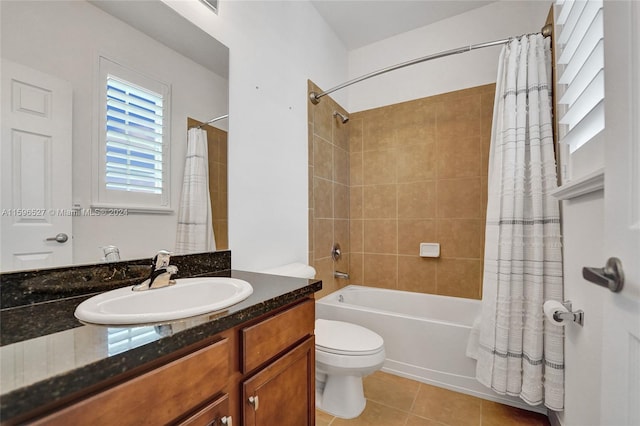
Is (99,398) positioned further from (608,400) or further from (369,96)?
(369,96)

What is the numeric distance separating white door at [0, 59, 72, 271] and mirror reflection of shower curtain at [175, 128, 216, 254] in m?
0.38

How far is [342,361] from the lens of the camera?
4.72ft

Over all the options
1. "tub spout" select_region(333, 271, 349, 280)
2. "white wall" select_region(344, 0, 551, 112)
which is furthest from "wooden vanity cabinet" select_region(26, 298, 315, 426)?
"white wall" select_region(344, 0, 551, 112)

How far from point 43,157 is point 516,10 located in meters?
2.92

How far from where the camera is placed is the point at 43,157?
0.80 m

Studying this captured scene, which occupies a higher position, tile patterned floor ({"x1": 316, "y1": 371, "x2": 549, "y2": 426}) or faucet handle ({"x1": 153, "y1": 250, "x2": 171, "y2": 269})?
faucet handle ({"x1": 153, "y1": 250, "x2": 171, "y2": 269})

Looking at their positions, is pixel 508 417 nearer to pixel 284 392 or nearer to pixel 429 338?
pixel 429 338

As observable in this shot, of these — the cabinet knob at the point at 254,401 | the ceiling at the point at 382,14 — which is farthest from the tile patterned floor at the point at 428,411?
the ceiling at the point at 382,14

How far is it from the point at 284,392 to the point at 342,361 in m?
0.60

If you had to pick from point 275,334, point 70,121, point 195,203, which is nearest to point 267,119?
point 195,203

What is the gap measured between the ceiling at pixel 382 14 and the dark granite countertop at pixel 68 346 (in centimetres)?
235

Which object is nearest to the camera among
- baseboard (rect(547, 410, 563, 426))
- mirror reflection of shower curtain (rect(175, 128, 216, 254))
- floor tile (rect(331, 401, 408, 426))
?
mirror reflection of shower curtain (rect(175, 128, 216, 254))

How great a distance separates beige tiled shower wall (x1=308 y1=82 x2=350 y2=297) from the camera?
214cm

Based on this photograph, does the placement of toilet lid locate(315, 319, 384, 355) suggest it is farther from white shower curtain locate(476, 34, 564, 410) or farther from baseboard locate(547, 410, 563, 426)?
baseboard locate(547, 410, 563, 426)
